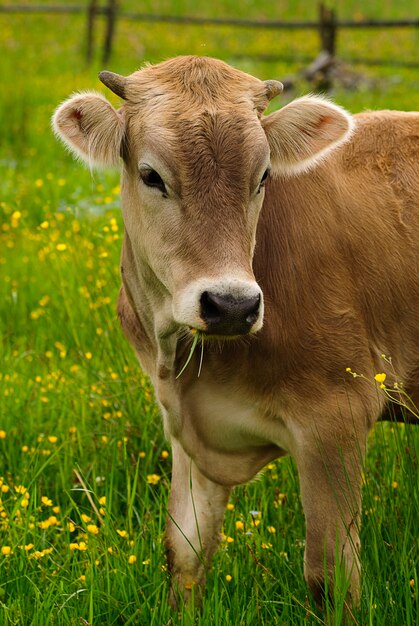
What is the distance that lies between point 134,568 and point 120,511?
787mm

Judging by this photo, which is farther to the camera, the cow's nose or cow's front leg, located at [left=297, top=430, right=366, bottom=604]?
cow's front leg, located at [left=297, top=430, right=366, bottom=604]

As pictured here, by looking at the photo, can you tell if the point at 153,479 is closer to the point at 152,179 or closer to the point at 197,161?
the point at 152,179

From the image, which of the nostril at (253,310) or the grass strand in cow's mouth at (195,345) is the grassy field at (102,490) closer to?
the grass strand in cow's mouth at (195,345)

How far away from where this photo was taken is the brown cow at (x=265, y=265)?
3.07 metres

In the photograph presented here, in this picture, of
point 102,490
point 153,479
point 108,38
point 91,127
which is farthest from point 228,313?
point 108,38

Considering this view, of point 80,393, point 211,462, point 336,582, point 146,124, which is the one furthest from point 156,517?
point 146,124

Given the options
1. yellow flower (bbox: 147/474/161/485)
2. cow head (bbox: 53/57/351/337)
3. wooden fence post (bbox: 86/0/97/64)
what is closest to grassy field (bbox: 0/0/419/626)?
yellow flower (bbox: 147/474/161/485)

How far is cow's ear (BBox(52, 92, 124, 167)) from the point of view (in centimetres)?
334

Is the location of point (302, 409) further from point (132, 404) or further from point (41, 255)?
point (41, 255)

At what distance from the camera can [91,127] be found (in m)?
3.37

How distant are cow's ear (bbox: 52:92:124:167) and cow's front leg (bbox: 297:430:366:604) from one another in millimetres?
1152

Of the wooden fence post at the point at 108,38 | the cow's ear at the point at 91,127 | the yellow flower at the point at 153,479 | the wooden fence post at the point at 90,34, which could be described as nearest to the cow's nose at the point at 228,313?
the cow's ear at the point at 91,127

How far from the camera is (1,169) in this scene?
8.98m

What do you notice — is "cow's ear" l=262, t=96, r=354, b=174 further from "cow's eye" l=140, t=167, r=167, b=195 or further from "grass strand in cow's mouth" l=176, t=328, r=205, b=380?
"grass strand in cow's mouth" l=176, t=328, r=205, b=380
